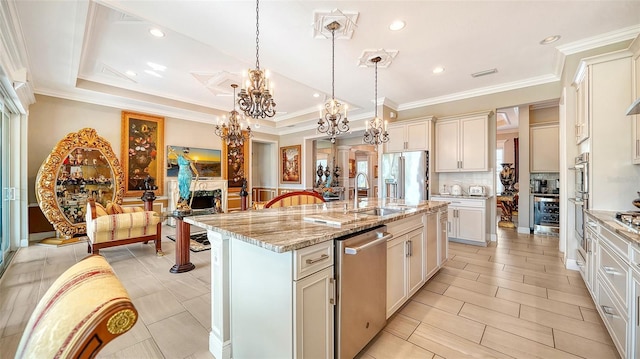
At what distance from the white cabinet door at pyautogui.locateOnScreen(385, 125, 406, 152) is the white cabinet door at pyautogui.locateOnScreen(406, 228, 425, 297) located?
3.17 m

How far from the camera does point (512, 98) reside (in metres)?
4.52

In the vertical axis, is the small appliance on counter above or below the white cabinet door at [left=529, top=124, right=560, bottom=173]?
below

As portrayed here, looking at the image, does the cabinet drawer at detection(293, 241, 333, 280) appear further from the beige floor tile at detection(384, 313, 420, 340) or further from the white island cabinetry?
the beige floor tile at detection(384, 313, 420, 340)

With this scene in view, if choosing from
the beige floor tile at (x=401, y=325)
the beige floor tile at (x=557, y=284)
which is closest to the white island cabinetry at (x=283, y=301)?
the beige floor tile at (x=401, y=325)

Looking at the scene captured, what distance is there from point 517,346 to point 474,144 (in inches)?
148

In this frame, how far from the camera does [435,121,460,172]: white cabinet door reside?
4926 mm

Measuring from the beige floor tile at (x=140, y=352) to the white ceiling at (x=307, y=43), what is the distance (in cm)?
304

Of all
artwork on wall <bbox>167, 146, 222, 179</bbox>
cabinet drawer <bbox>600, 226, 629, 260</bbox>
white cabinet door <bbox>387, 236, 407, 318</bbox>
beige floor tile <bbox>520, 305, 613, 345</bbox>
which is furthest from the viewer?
artwork on wall <bbox>167, 146, 222, 179</bbox>

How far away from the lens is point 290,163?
845 centimetres

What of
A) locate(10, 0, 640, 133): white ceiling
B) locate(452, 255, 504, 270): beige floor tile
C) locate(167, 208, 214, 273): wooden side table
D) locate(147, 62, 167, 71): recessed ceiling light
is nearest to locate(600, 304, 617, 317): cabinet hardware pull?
locate(452, 255, 504, 270): beige floor tile

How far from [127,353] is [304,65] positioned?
379cm

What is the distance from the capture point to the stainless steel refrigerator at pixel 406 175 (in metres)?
→ 4.93

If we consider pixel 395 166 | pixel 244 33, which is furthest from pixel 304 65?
pixel 395 166

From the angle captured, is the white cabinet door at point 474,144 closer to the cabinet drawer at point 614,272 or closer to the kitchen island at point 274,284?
the cabinet drawer at point 614,272
